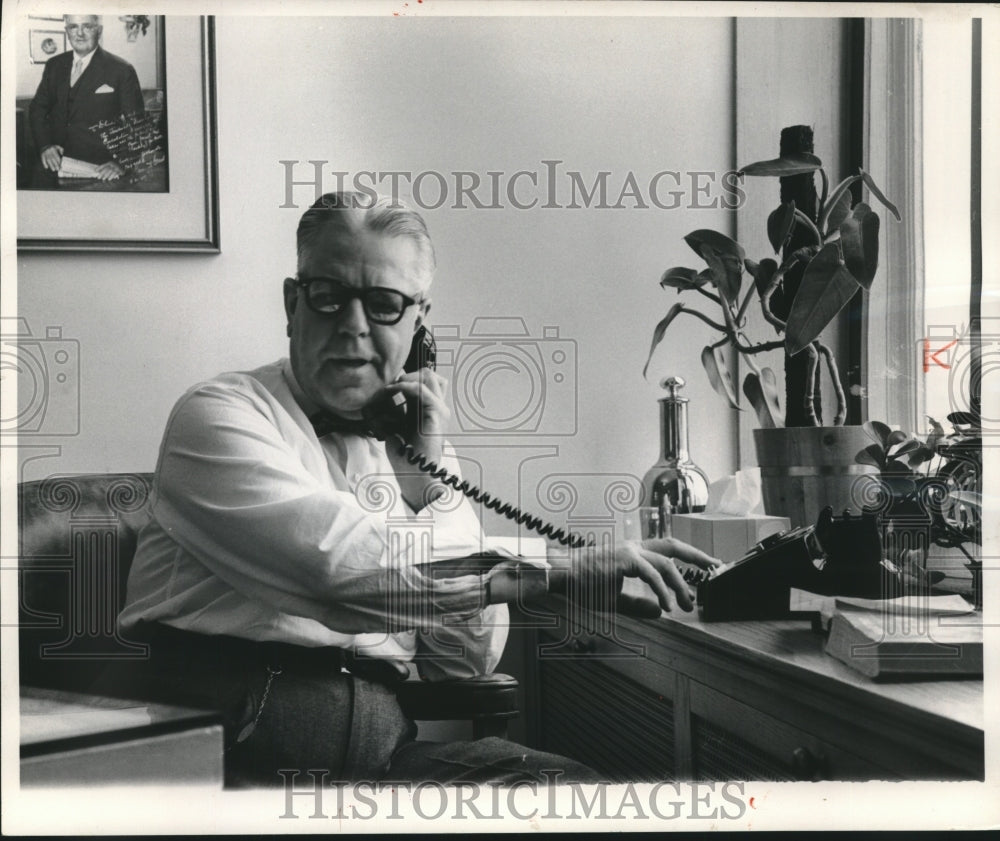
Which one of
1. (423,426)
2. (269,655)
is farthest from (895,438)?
(269,655)

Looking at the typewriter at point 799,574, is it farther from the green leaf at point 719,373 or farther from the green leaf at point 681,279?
the green leaf at point 681,279

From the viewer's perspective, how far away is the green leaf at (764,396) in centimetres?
125

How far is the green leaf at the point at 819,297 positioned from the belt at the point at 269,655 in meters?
0.66

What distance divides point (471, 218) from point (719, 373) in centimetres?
39

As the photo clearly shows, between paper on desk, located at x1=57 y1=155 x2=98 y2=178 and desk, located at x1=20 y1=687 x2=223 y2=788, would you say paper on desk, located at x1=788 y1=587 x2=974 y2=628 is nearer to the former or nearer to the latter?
desk, located at x1=20 y1=687 x2=223 y2=788

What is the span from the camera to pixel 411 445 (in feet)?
3.90

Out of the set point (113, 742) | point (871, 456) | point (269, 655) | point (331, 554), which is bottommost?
point (113, 742)

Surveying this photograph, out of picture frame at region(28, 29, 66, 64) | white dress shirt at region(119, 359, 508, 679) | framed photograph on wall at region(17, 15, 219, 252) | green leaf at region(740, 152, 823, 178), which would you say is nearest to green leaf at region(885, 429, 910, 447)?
green leaf at region(740, 152, 823, 178)

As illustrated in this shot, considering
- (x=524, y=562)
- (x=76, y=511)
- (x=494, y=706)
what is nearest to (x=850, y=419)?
(x=524, y=562)

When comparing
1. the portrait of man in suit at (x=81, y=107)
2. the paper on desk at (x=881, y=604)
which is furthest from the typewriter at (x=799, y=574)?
the portrait of man in suit at (x=81, y=107)

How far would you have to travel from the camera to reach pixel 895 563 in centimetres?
118

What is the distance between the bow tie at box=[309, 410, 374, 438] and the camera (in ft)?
3.86

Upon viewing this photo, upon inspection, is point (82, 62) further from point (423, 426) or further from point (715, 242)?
point (715, 242)

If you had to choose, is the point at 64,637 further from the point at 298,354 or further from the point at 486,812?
the point at 486,812
